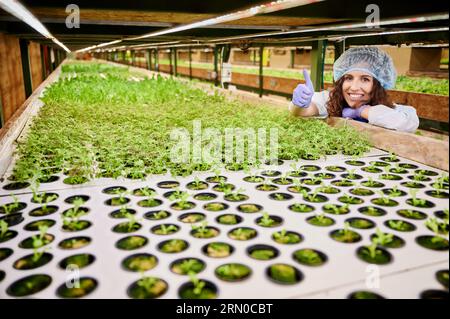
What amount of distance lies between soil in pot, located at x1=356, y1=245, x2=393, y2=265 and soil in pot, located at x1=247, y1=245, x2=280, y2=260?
26 centimetres

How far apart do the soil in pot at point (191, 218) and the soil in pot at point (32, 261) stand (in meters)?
0.47

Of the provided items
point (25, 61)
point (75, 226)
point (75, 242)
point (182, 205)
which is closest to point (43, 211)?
point (75, 226)

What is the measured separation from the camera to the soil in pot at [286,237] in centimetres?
121

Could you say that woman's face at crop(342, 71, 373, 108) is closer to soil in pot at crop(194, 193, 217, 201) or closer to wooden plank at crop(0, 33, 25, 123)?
soil in pot at crop(194, 193, 217, 201)

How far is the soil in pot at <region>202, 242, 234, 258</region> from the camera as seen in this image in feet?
3.74

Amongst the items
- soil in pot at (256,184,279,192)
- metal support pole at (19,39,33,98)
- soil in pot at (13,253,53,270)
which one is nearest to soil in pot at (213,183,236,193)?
soil in pot at (256,184,279,192)

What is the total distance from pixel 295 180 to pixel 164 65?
1945cm

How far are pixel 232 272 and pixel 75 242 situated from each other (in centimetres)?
55

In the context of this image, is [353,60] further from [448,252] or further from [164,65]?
[164,65]

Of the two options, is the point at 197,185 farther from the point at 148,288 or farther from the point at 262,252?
the point at 148,288

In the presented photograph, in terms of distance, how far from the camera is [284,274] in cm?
104

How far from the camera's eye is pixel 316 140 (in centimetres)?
242

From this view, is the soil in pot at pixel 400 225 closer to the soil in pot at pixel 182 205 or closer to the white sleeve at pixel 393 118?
the soil in pot at pixel 182 205
